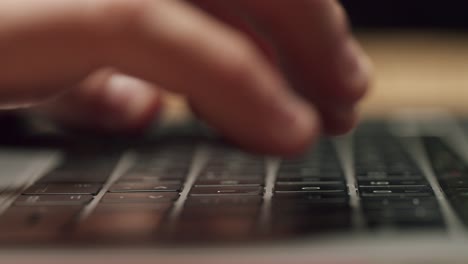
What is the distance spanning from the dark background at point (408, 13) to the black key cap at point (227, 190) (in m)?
0.69

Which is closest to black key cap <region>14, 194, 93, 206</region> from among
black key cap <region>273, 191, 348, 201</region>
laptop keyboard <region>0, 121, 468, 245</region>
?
laptop keyboard <region>0, 121, 468, 245</region>

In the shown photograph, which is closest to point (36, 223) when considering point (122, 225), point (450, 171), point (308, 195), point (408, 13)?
point (122, 225)

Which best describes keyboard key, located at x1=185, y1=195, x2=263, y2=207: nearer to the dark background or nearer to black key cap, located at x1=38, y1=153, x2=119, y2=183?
black key cap, located at x1=38, y1=153, x2=119, y2=183

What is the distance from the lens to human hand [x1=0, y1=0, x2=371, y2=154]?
1.21 feet

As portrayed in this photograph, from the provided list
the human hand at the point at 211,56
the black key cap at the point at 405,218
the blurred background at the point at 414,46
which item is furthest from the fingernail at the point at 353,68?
the blurred background at the point at 414,46

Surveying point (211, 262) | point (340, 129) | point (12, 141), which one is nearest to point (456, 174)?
point (340, 129)

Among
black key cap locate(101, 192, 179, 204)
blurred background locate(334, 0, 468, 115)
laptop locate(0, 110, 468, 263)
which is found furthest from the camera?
blurred background locate(334, 0, 468, 115)

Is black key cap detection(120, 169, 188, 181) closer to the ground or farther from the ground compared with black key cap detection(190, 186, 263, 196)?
farther from the ground

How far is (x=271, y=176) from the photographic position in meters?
0.47

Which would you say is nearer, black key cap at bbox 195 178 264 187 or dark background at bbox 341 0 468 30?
black key cap at bbox 195 178 264 187

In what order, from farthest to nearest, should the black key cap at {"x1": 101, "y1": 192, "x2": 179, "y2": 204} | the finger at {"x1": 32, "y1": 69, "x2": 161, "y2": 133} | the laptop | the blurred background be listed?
the blurred background → the finger at {"x1": 32, "y1": 69, "x2": 161, "y2": 133} → the black key cap at {"x1": 101, "y1": 192, "x2": 179, "y2": 204} → the laptop

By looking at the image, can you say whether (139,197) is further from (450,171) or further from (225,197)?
(450,171)

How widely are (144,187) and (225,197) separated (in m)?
0.06

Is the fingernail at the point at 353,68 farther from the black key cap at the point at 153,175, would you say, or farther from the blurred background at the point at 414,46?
the blurred background at the point at 414,46
